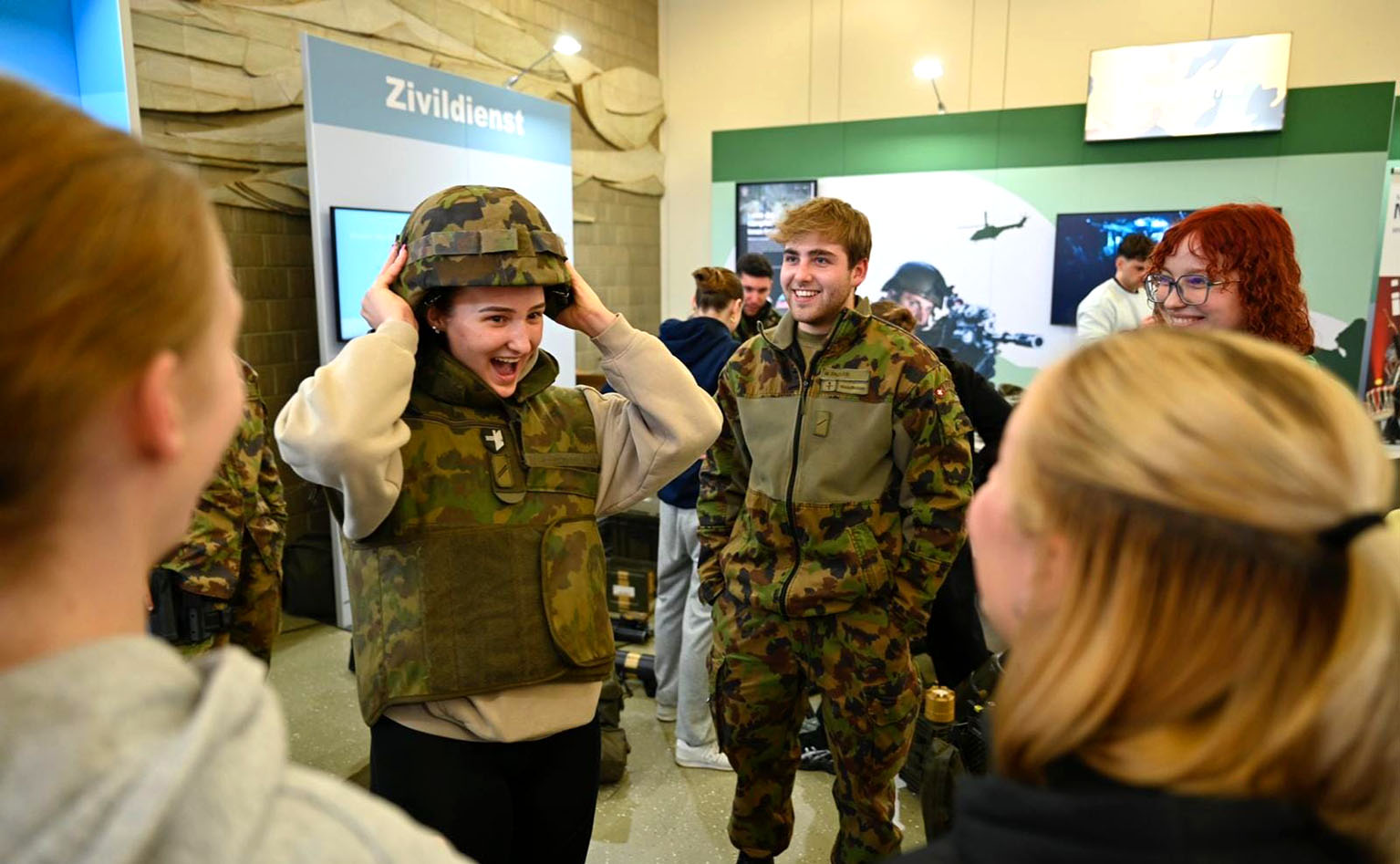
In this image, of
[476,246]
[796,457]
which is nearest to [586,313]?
[476,246]

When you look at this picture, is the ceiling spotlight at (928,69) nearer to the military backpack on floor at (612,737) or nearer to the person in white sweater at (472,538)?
the military backpack on floor at (612,737)

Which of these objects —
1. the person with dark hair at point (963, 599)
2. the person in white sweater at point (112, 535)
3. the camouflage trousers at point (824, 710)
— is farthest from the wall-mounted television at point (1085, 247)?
the person in white sweater at point (112, 535)

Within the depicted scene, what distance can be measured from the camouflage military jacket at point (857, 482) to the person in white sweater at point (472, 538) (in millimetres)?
707

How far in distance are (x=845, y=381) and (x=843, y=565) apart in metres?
0.46

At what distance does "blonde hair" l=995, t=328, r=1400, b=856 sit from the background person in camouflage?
1517mm

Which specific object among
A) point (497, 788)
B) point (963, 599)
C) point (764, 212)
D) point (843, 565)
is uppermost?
point (764, 212)

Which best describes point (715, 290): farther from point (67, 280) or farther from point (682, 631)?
point (67, 280)

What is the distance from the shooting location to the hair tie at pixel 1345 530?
1.92 feet

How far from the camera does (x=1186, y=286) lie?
1.91m

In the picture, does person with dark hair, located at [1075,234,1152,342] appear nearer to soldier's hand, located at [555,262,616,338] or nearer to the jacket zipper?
the jacket zipper

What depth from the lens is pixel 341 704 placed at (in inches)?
131

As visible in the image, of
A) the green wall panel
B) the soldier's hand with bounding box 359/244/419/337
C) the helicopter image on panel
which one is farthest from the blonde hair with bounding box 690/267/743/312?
the green wall panel

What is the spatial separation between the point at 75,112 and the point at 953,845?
796mm

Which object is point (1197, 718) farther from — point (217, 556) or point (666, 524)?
point (666, 524)
